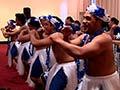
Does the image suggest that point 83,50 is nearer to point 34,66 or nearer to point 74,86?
point 74,86

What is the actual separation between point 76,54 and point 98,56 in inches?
9.7

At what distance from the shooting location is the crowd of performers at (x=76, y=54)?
7.90 feet

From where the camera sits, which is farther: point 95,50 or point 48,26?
point 48,26

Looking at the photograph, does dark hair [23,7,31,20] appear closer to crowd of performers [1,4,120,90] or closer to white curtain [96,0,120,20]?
crowd of performers [1,4,120,90]

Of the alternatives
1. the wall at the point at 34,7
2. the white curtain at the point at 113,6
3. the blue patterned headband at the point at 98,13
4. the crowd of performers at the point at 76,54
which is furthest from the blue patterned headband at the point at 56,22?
the wall at the point at 34,7

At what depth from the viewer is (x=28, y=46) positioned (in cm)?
602

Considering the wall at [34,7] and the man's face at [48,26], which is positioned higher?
the man's face at [48,26]

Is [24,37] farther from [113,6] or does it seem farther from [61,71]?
[113,6]

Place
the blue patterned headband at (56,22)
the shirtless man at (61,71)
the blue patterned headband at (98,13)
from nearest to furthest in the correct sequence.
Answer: the blue patterned headband at (98,13) → the shirtless man at (61,71) → the blue patterned headband at (56,22)

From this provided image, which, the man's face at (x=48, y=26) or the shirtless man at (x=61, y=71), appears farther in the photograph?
the man's face at (x=48, y=26)

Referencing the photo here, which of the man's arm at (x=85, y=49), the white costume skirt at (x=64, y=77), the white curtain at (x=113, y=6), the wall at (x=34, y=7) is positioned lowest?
the wall at (x=34, y=7)

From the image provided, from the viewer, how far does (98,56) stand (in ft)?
8.07

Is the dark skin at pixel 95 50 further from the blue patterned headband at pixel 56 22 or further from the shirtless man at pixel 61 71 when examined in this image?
the blue patterned headband at pixel 56 22

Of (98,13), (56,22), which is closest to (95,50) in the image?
(98,13)
